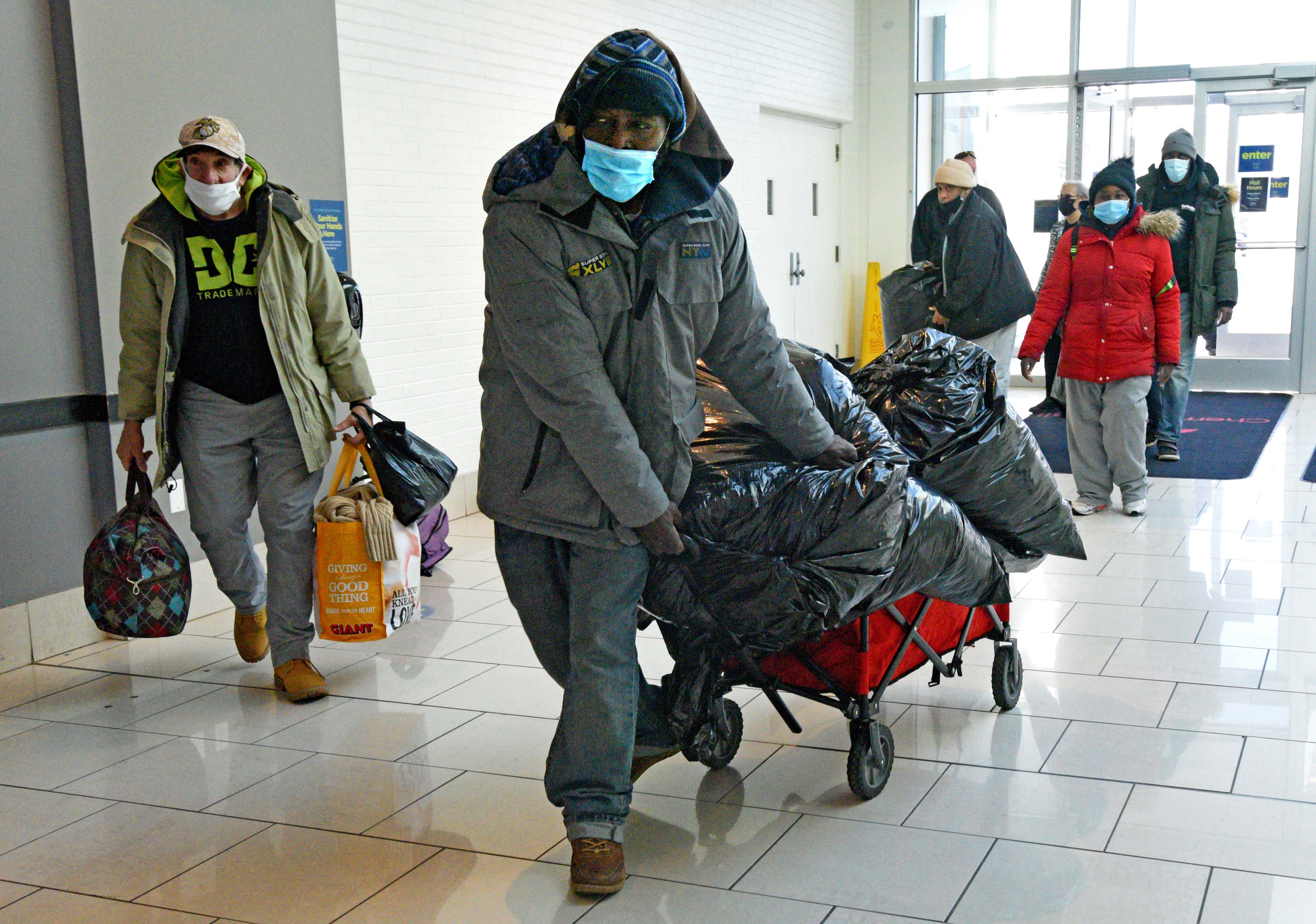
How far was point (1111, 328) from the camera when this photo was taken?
18.4 feet

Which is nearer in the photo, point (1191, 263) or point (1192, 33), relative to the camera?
point (1191, 263)

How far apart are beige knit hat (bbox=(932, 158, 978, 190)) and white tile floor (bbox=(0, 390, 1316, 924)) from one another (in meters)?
2.61

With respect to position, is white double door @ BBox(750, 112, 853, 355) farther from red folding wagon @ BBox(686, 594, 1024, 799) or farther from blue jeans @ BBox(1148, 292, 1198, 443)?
red folding wagon @ BBox(686, 594, 1024, 799)

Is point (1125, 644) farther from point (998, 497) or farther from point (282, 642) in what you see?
point (282, 642)

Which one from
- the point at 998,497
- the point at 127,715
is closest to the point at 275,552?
the point at 127,715

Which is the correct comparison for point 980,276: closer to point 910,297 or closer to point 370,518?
point 910,297

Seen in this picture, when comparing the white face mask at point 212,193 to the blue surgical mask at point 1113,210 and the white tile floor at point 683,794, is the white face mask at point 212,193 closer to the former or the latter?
the white tile floor at point 683,794

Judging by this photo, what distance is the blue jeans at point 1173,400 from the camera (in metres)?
7.24

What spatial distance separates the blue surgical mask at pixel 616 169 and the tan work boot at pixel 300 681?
194 cm

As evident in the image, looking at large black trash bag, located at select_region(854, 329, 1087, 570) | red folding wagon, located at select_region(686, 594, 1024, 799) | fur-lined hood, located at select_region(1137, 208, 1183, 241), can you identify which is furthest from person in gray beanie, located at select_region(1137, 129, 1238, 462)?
red folding wagon, located at select_region(686, 594, 1024, 799)

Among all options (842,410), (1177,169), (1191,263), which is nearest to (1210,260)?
(1191,263)

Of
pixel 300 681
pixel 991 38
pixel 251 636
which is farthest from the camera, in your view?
pixel 991 38

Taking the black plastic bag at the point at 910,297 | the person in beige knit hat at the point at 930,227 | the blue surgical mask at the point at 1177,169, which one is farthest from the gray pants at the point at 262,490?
the blue surgical mask at the point at 1177,169

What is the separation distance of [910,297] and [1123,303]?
118cm
